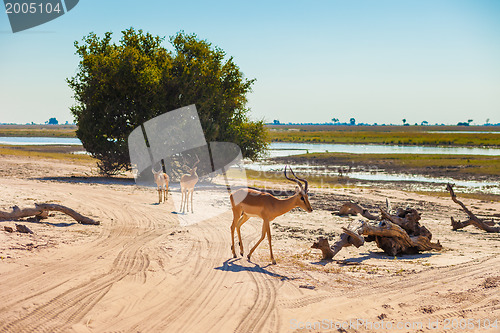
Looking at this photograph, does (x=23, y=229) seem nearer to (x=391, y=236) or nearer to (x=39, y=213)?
(x=39, y=213)

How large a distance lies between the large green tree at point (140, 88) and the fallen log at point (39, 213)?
14362 mm

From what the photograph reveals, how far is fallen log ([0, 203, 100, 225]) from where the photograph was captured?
12703 millimetres

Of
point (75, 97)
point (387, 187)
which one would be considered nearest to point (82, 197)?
point (75, 97)

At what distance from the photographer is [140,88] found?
1099 inches

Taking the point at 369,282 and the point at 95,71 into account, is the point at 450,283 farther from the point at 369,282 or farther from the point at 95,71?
the point at 95,71

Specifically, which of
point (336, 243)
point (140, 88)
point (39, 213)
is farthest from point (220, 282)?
point (140, 88)

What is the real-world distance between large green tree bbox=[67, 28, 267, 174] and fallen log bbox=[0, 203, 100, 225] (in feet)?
47.1

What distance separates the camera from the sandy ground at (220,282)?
706 centimetres

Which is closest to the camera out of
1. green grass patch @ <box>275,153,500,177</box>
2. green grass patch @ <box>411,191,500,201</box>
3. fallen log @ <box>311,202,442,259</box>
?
fallen log @ <box>311,202,442,259</box>

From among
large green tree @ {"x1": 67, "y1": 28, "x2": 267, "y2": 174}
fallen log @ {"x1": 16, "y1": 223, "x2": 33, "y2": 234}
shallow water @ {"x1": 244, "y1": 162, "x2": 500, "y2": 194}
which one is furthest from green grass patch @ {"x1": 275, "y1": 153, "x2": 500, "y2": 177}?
fallen log @ {"x1": 16, "y1": 223, "x2": 33, "y2": 234}

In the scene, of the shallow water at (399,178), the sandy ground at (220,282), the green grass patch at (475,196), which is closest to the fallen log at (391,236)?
the sandy ground at (220,282)

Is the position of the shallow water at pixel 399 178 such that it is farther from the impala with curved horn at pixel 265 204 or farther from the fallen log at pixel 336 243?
the impala with curved horn at pixel 265 204

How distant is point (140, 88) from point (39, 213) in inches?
629

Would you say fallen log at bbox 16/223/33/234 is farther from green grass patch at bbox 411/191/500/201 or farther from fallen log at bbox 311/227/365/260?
green grass patch at bbox 411/191/500/201
